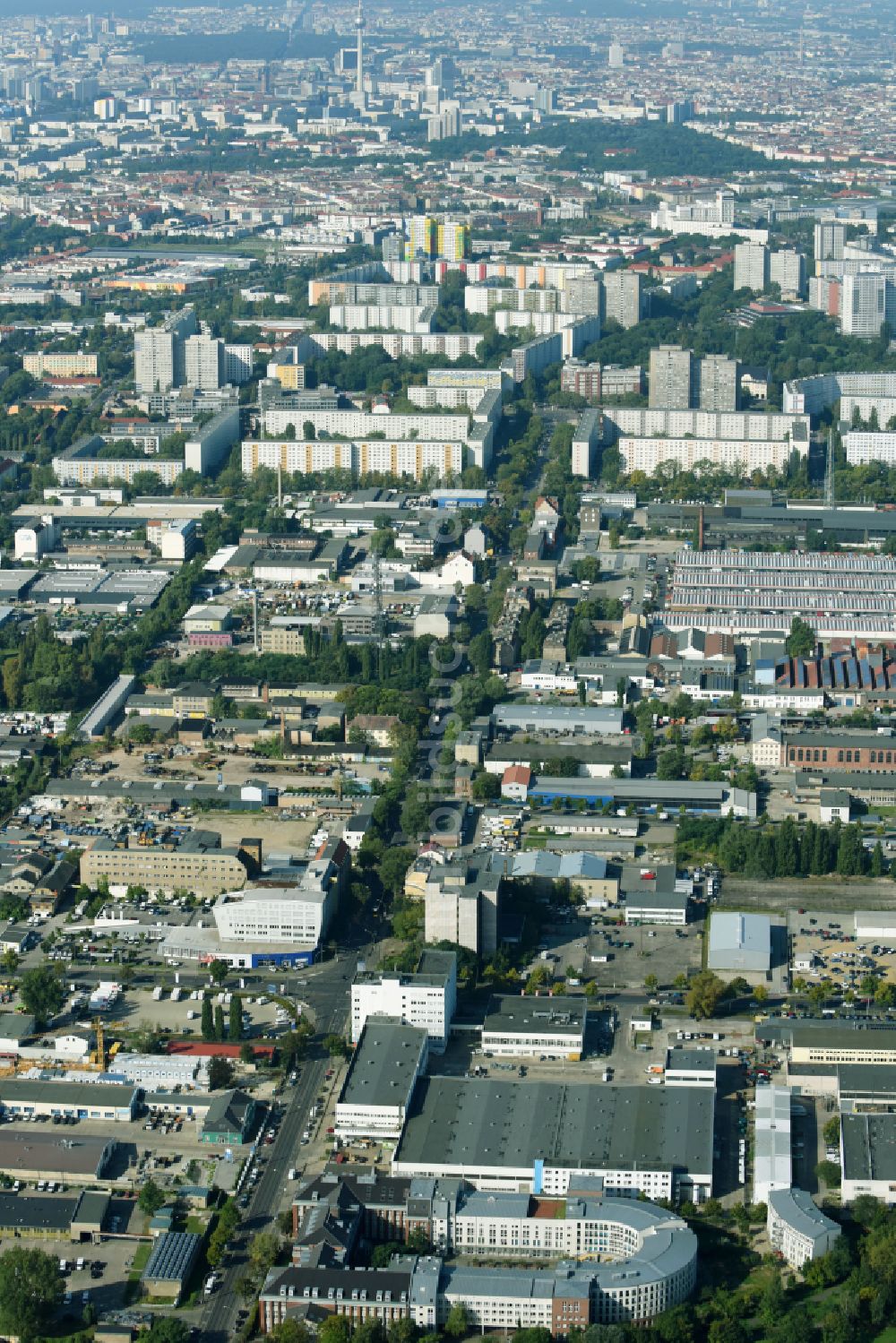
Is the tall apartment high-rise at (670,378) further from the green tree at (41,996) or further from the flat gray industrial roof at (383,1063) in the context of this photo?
the flat gray industrial roof at (383,1063)

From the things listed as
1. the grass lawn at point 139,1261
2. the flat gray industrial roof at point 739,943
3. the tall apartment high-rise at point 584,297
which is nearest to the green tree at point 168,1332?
the grass lawn at point 139,1261

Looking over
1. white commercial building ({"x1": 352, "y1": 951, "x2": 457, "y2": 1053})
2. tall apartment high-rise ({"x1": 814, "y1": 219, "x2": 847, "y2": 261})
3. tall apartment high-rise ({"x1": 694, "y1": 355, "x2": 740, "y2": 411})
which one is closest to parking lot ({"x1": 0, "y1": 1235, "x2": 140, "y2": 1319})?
white commercial building ({"x1": 352, "y1": 951, "x2": 457, "y2": 1053})

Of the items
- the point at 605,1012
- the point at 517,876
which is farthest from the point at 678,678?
the point at 605,1012

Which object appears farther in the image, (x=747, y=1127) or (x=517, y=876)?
(x=517, y=876)

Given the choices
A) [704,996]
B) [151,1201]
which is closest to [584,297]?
[704,996]

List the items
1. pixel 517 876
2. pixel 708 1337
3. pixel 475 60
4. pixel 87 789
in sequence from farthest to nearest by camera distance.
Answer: pixel 475 60, pixel 87 789, pixel 517 876, pixel 708 1337

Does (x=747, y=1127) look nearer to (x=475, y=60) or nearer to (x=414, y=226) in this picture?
(x=414, y=226)
